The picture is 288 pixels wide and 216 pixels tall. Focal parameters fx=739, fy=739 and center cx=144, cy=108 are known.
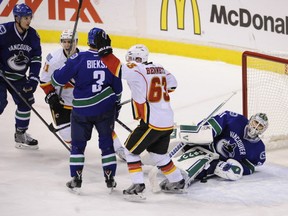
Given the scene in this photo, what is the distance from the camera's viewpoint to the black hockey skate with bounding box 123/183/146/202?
420 cm

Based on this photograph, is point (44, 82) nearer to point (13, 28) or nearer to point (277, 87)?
point (13, 28)

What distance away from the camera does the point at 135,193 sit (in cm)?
420

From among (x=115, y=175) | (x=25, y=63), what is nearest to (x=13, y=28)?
(x=25, y=63)

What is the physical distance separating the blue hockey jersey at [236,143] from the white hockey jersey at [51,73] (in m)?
0.96

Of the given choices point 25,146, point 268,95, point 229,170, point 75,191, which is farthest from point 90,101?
point 268,95

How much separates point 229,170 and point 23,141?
1.59m

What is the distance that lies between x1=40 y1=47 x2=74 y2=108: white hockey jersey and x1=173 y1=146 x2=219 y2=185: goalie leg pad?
85 centimetres

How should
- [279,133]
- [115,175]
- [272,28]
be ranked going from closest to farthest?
[115,175], [279,133], [272,28]

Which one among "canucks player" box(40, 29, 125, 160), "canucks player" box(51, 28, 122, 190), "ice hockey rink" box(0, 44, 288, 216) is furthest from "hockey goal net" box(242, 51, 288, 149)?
"canucks player" box(51, 28, 122, 190)

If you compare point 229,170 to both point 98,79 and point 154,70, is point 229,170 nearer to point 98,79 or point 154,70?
point 154,70

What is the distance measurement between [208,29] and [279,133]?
7.50 ft

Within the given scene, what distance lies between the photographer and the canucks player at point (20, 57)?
509cm

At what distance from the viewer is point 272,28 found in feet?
23.6

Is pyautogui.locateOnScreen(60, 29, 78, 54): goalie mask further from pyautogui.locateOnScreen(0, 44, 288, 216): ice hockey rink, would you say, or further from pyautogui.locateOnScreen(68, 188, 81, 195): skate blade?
pyautogui.locateOnScreen(68, 188, 81, 195): skate blade
